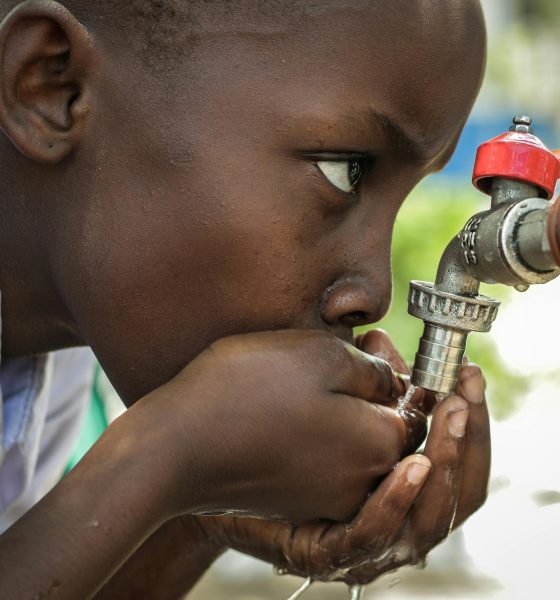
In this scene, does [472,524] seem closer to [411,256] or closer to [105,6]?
[411,256]

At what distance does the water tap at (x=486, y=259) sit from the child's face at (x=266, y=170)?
0.22 feet

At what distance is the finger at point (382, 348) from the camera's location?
4.00ft

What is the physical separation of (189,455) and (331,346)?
0.18m

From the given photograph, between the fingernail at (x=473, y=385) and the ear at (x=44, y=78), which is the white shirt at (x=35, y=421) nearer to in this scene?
the ear at (x=44, y=78)

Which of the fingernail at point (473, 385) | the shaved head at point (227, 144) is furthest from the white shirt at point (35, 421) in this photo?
the fingernail at point (473, 385)

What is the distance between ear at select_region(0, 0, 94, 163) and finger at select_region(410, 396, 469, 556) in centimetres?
48

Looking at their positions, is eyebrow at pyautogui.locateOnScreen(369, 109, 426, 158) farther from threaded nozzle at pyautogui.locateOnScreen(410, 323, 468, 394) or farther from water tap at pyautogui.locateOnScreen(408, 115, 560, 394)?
threaded nozzle at pyautogui.locateOnScreen(410, 323, 468, 394)

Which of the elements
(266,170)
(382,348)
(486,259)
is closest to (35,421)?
(382,348)

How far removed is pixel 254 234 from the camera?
3.28 feet

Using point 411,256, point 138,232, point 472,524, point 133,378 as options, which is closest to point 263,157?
point 138,232

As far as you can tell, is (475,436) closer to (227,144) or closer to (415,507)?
(415,507)

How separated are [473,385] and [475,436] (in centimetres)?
5

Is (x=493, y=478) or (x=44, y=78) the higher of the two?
(x=44, y=78)

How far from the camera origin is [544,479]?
7.20 ft
